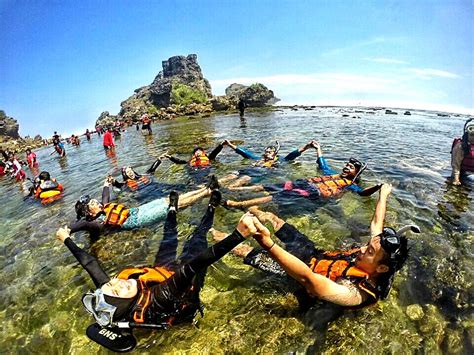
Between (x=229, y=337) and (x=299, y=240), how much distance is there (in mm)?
2354

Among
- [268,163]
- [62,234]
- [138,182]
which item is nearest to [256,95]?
[268,163]

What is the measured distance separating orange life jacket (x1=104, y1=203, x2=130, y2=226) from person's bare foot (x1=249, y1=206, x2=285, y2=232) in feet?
10.6

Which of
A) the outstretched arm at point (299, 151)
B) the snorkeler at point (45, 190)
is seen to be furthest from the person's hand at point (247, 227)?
the snorkeler at point (45, 190)

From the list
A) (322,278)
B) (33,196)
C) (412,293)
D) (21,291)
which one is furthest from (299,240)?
(33,196)

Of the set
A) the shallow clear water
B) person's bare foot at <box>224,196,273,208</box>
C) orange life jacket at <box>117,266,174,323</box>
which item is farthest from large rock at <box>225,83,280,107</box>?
orange life jacket at <box>117,266,174,323</box>

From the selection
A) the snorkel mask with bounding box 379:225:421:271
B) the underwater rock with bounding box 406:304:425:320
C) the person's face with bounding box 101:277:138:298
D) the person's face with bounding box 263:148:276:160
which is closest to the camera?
the snorkel mask with bounding box 379:225:421:271

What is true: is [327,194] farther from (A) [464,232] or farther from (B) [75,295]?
(B) [75,295]

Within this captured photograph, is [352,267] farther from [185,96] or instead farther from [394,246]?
[185,96]

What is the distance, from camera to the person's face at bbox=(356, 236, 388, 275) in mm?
3463

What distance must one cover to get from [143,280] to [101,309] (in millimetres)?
701

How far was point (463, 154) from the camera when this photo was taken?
8836mm

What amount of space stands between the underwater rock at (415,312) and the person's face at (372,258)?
1.33 metres

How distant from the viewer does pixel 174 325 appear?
4141 mm

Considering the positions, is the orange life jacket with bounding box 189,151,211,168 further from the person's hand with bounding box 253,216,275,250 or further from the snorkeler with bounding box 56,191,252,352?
the person's hand with bounding box 253,216,275,250
